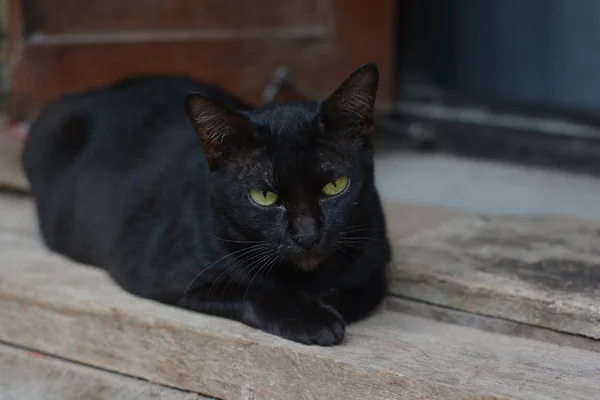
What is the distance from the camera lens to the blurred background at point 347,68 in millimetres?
2988

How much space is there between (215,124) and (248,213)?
18 cm

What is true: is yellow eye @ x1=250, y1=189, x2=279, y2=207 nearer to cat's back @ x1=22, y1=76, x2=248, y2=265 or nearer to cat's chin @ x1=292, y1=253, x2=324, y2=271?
cat's chin @ x1=292, y1=253, x2=324, y2=271

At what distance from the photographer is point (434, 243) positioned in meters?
2.15

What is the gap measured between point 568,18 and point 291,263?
6.44 feet

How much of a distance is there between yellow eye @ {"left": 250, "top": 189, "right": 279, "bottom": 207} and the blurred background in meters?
1.20

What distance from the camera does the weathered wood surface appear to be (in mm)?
1771

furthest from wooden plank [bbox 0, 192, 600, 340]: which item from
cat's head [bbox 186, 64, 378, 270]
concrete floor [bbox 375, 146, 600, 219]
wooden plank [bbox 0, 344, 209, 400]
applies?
wooden plank [bbox 0, 344, 209, 400]

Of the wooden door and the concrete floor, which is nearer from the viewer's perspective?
the concrete floor

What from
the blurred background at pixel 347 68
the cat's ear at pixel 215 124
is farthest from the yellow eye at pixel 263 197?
the blurred background at pixel 347 68

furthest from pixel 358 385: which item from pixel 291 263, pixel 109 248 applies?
pixel 109 248

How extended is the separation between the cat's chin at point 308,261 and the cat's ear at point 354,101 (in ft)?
0.81

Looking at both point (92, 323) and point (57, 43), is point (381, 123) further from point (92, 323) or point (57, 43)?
point (92, 323)

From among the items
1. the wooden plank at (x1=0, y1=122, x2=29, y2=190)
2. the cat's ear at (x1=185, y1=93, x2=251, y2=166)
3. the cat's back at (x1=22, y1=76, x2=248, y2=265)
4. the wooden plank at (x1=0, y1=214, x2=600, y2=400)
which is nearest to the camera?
the wooden plank at (x1=0, y1=214, x2=600, y2=400)

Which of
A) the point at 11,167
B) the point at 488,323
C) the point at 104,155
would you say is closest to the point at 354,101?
the point at 488,323
